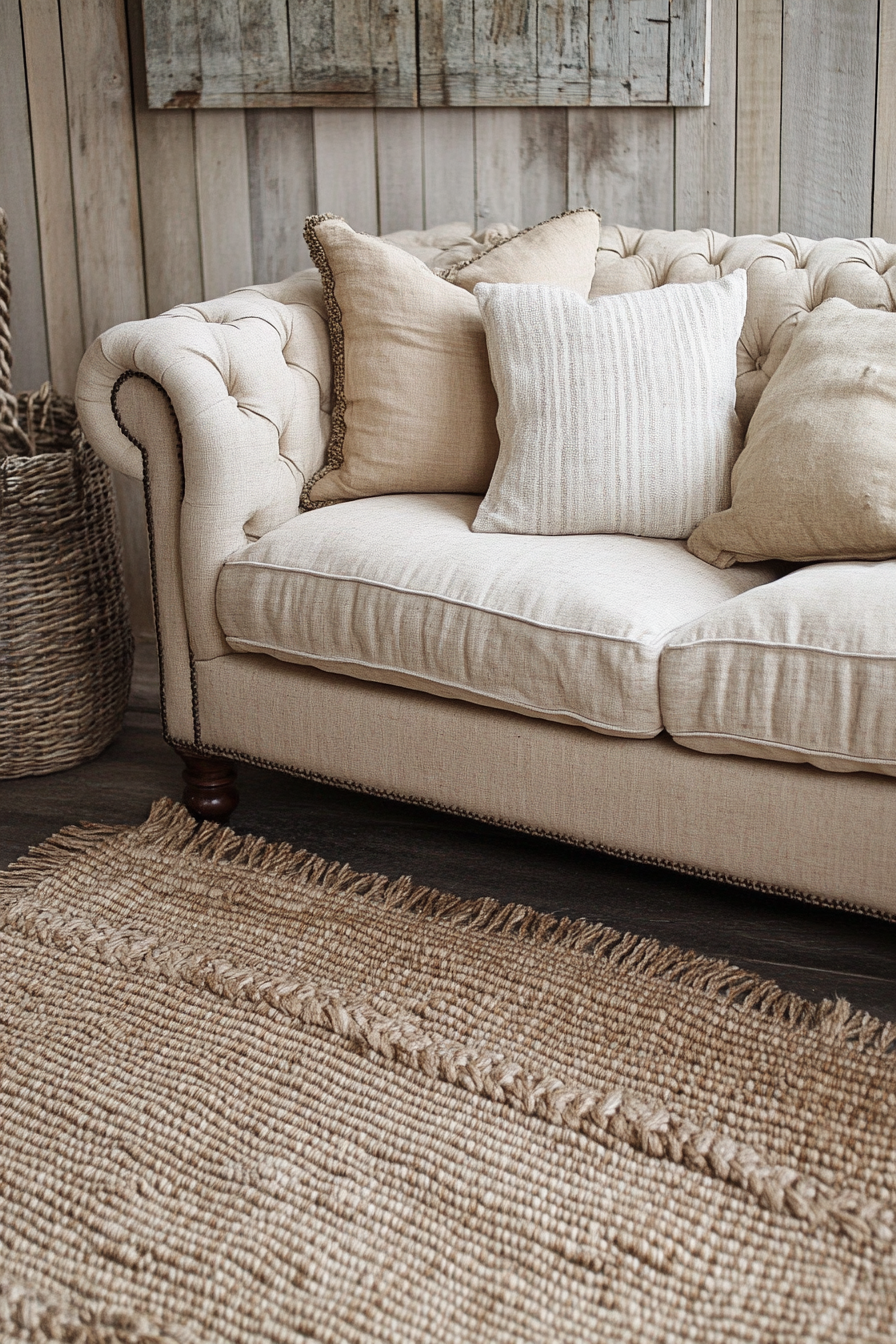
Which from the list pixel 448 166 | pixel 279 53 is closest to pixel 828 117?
pixel 448 166

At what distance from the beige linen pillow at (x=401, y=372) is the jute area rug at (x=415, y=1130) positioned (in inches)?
26.6

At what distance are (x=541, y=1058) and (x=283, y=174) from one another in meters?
1.96

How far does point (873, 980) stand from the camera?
1.44 meters

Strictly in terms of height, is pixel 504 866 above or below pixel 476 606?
below

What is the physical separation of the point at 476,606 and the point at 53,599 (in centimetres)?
90

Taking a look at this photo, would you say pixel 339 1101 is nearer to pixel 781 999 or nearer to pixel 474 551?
pixel 781 999

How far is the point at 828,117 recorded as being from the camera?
215cm

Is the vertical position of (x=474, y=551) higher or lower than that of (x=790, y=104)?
lower

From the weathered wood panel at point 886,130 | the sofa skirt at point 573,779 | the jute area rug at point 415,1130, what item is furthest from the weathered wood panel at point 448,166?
the jute area rug at point 415,1130

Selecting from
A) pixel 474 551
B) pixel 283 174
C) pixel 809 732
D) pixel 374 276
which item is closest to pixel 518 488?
pixel 474 551

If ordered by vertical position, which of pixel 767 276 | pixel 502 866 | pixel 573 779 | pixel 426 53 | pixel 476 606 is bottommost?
pixel 502 866

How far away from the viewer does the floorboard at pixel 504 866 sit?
150 cm

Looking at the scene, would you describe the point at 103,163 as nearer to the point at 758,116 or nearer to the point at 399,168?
the point at 399,168

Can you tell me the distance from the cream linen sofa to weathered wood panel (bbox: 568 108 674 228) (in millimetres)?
294
